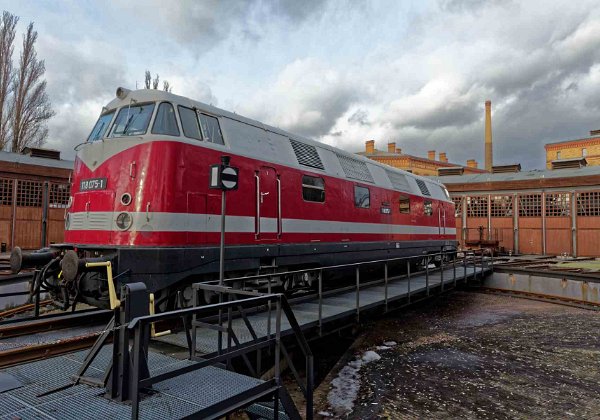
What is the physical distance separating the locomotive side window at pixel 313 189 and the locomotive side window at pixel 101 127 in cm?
392

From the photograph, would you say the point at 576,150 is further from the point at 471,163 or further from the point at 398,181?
the point at 398,181

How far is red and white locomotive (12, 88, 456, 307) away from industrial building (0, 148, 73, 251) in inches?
619

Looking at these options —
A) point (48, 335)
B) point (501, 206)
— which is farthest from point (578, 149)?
point (48, 335)

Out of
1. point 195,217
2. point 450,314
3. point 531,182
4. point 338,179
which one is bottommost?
point 450,314

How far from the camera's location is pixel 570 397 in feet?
19.5

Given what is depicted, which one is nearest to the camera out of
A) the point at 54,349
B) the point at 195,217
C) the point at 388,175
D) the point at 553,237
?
the point at 54,349

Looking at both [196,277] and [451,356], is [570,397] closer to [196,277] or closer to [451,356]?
[451,356]

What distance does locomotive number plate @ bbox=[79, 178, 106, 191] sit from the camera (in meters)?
6.48

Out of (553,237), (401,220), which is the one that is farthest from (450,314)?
(553,237)

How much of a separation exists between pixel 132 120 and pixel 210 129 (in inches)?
49.2

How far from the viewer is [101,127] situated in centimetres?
722

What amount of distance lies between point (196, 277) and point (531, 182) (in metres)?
25.6

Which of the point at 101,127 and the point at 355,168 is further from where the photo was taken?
the point at 355,168

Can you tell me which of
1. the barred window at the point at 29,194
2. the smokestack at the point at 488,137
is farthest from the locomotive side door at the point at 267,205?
the smokestack at the point at 488,137
